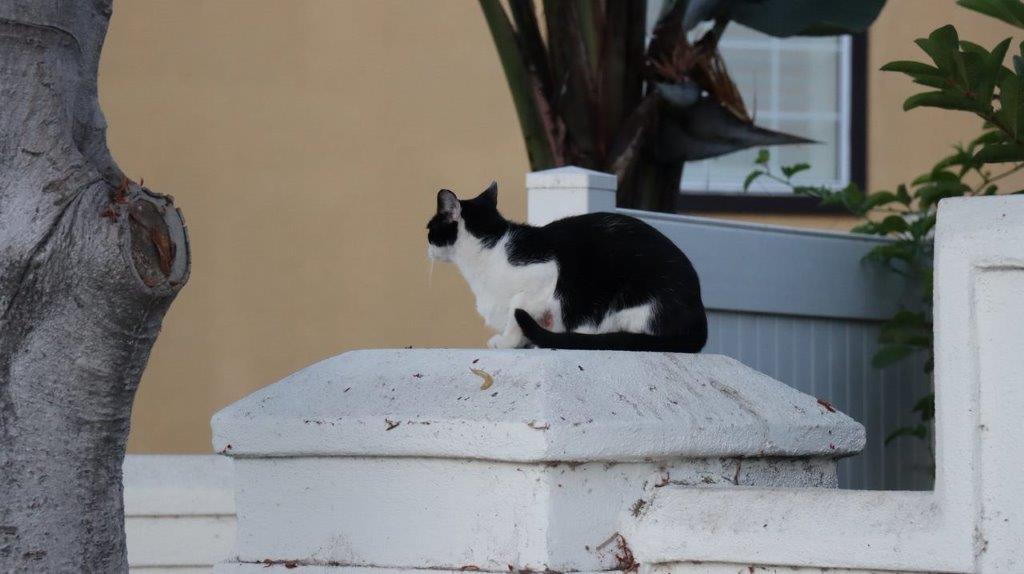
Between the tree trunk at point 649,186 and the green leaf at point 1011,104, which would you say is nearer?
the green leaf at point 1011,104

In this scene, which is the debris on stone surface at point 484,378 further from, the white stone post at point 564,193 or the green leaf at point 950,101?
the white stone post at point 564,193

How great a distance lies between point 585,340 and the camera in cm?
241

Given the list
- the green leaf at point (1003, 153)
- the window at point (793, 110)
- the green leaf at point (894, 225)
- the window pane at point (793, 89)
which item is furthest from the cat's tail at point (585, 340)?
the window pane at point (793, 89)

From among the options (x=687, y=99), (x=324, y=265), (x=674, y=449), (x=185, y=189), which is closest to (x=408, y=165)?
(x=324, y=265)

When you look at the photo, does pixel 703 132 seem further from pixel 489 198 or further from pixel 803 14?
pixel 489 198

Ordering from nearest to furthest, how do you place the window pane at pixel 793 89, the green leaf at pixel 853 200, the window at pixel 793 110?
the green leaf at pixel 853 200 → the window at pixel 793 110 → the window pane at pixel 793 89

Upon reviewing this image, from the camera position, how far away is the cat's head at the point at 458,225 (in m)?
2.67

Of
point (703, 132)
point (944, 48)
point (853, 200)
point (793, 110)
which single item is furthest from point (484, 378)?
point (793, 110)

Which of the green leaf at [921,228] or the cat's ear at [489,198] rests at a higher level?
the cat's ear at [489,198]

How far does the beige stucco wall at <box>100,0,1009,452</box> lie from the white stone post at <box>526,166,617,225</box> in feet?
7.46

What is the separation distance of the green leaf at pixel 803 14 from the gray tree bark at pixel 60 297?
94.3 inches

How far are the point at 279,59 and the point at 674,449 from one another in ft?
13.8

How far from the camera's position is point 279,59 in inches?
229

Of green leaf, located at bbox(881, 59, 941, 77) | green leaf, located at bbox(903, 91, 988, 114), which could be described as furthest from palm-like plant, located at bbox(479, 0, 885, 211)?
green leaf, located at bbox(881, 59, 941, 77)
